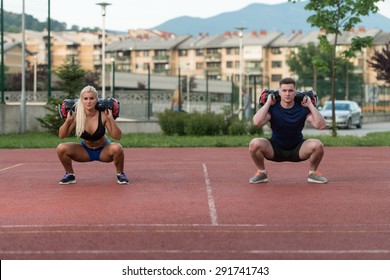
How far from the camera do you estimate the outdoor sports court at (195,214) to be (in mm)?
6789

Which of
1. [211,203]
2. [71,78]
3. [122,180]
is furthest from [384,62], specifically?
[211,203]

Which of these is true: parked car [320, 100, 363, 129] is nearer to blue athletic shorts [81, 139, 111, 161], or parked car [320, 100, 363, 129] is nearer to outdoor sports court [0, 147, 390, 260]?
outdoor sports court [0, 147, 390, 260]

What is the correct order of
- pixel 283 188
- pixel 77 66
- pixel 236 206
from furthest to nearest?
pixel 77 66 → pixel 283 188 → pixel 236 206

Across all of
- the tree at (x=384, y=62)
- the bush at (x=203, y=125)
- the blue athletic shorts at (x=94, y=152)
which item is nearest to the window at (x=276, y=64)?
the tree at (x=384, y=62)

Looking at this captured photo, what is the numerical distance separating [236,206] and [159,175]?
161 inches

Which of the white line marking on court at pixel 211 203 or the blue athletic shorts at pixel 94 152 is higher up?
the blue athletic shorts at pixel 94 152

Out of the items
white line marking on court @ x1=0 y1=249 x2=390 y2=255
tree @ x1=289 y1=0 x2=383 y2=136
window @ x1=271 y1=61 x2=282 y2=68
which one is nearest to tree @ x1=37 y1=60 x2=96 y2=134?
tree @ x1=289 y1=0 x2=383 y2=136

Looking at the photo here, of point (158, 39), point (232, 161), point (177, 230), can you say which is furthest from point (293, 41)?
point (177, 230)

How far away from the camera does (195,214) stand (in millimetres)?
8773

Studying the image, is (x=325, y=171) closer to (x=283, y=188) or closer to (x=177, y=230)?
(x=283, y=188)

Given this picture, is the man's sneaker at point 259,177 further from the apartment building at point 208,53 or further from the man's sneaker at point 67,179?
the apartment building at point 208,53

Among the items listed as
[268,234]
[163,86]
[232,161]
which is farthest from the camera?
[163,86]

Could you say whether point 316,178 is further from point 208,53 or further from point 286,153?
point 208,53

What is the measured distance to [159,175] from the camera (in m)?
13.4
